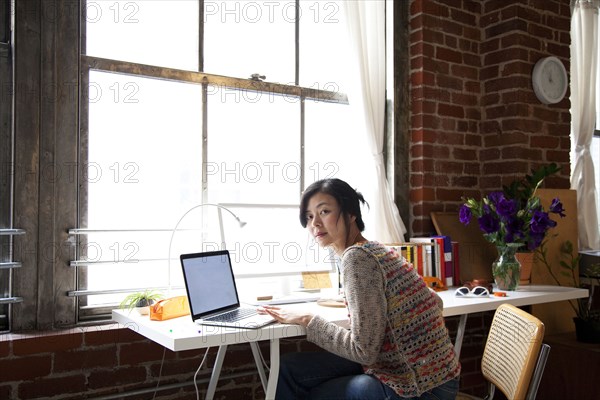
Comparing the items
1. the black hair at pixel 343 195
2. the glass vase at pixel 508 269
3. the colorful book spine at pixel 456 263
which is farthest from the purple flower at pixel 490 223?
the black hair at pixel 343 195

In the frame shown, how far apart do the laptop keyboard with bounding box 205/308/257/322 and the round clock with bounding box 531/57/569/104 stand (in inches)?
97.3

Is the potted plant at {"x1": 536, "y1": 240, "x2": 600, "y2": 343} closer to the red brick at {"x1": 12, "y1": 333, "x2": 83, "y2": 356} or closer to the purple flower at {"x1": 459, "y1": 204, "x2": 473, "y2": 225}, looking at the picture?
the purple flower at {"x1": 459, "y1": 204, "x2": 473, "y2": 225}

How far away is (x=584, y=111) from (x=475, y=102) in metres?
0.99

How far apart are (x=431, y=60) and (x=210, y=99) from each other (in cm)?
144

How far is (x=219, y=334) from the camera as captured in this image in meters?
1.87

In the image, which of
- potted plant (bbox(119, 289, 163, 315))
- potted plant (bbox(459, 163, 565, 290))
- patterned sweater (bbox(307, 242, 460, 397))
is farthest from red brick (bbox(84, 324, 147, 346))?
potted plant (bbox(459, 163, 565, 290))

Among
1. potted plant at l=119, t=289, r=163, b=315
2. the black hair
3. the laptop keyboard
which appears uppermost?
the black hair

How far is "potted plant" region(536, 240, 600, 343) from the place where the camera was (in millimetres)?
3184

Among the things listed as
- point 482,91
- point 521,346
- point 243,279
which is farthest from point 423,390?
point 482,91

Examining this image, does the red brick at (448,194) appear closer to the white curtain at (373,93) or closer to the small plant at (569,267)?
the white curtain at (373,93)

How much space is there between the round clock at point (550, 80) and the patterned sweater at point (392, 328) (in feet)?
7.59

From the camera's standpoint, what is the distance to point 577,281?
363 cm

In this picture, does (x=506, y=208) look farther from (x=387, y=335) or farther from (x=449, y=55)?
(x=387, y=335)

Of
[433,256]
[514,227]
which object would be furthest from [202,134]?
[514,227]
